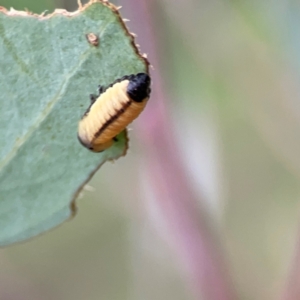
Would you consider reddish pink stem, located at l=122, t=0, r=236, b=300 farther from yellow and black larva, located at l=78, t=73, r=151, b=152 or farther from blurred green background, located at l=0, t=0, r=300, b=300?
yellow and black larva, located at l=78, t=73, r=151, b=152

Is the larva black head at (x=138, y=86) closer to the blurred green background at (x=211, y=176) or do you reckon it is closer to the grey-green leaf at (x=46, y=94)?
the grey-green leaf at (x=46, y=94)

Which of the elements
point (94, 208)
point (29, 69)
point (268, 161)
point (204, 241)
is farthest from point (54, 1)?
point (268, 161)

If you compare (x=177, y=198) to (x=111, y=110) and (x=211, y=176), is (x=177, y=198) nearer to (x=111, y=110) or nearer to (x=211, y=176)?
(x=211, y=176)

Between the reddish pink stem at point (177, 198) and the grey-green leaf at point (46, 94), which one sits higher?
the grey-green leaf at point (46, 94)

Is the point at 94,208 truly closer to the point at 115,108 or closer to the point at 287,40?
the point at 287,40

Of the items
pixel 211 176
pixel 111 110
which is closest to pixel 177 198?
pixel 211 176

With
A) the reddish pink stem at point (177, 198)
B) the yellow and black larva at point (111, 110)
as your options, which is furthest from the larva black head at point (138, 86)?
the reddish pink stem at point (177, 198)
